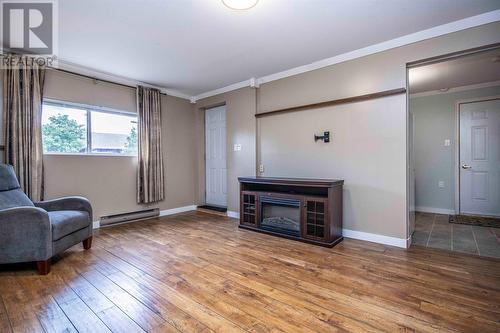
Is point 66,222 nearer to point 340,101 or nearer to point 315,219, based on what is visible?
point 315,219

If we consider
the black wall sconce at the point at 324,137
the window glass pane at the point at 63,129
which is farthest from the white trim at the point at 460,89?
the window glass pane at the point at 63,129

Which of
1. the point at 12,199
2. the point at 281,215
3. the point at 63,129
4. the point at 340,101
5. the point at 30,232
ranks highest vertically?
the point at 340,101

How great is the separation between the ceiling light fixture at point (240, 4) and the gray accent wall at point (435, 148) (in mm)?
4479

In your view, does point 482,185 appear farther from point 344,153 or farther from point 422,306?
point 422,306

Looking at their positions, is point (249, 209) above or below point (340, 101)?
below

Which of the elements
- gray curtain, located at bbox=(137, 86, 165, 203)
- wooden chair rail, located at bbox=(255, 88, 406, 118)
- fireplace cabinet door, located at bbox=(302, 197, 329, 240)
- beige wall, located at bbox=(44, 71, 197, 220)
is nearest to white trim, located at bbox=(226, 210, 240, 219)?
beige wall, located at bbox=(44, 71, 197, 220)

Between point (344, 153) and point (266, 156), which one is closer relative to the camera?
point (344, 153)

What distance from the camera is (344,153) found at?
336 centimetres

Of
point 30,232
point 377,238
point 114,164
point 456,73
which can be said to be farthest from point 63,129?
point 456,73

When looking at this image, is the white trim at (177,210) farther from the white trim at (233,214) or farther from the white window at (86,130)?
the white window at (86,130)

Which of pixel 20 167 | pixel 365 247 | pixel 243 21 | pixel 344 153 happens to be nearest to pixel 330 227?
pixel 365 247

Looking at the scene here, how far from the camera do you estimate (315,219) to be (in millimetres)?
3086

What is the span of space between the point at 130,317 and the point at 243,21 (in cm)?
278

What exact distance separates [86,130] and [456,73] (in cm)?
600
